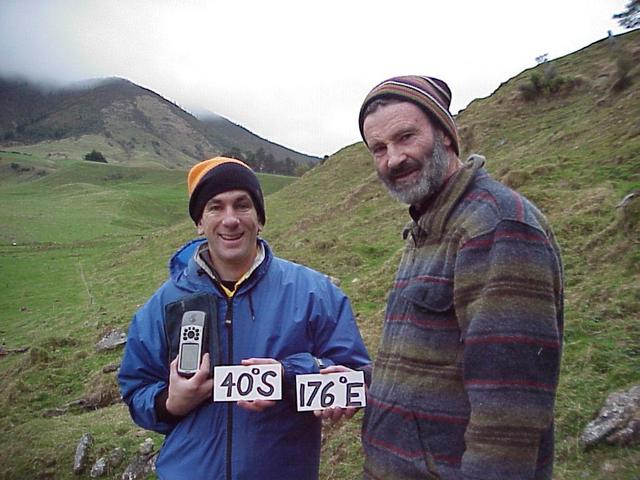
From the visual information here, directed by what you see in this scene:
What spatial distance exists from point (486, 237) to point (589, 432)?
3.34 meters

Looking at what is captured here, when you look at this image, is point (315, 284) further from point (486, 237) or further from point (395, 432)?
point (486, 237)

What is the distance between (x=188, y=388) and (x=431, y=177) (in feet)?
5.48

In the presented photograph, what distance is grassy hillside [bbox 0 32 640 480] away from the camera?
A: 5.45 m

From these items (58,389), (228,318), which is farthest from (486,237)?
(58,389)

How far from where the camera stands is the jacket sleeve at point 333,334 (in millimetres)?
2984

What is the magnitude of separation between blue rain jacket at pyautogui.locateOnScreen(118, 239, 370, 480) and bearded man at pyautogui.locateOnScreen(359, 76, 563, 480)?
529 millimetres

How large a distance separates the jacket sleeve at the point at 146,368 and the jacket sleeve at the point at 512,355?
6.02 ft

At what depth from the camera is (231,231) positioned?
10.1 ft

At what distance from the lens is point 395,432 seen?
2309mm

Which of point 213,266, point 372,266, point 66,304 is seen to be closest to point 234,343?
point 213,266

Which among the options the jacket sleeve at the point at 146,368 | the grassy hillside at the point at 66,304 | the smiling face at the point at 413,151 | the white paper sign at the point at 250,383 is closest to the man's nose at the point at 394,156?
the smiling face at the point at 413,151

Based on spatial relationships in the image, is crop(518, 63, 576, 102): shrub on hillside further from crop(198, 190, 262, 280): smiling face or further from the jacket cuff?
the jacket cuff

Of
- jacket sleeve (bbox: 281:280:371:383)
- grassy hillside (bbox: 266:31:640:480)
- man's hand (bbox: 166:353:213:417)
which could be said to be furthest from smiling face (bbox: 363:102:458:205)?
grassy hillside (bbox: 266:31:640:480)

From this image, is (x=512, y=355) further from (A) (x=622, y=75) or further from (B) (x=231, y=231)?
(A) (x=622, y=75)
